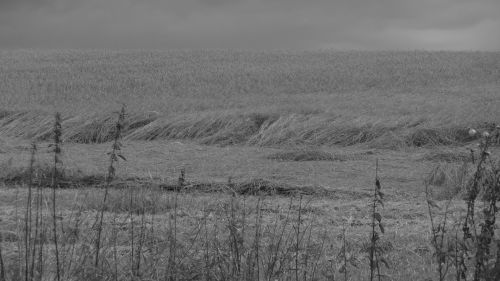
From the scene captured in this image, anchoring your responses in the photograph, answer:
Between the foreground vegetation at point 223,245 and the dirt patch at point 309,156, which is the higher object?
the foreground vegetation at point 223,245

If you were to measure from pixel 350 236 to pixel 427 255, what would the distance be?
0.90 m

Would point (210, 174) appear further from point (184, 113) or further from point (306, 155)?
point (184, 113)

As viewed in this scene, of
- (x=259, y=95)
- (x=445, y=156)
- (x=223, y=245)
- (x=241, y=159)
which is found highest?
(x=259, y=95)

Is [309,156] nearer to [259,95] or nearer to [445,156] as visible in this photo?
[445,156]

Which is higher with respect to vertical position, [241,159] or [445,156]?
[445,156]

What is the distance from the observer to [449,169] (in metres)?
12.2

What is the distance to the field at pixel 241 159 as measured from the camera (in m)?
5.32

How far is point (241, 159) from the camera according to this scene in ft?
48.6

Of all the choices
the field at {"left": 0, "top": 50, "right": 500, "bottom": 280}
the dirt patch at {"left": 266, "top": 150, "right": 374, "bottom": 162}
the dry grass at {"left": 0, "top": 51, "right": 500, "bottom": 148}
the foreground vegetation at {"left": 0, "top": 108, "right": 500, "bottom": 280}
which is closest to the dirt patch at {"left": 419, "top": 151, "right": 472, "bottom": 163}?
the field at {"left": 0, "top": 50, "right": 500, "bottom": 280}

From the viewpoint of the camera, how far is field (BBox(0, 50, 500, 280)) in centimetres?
532

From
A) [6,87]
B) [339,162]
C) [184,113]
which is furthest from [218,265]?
[6,87]

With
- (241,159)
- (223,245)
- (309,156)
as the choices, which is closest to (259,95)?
(241,159)

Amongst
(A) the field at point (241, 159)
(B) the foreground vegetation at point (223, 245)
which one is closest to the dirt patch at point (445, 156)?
(A) the field at point (241, 159)

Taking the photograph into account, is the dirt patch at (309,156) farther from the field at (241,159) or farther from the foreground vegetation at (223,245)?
the foreground vegetation at (223,245)
